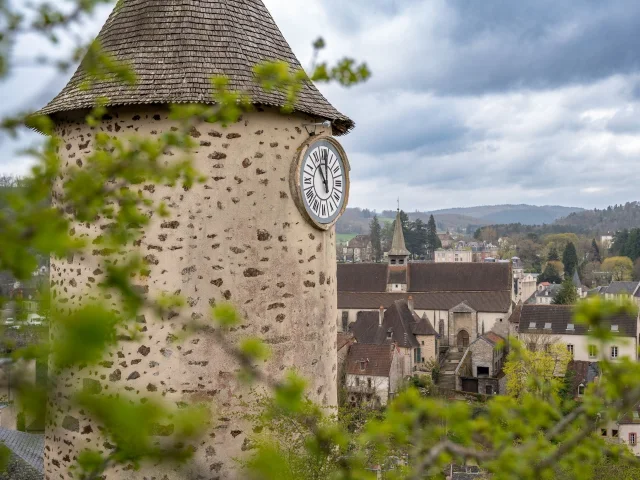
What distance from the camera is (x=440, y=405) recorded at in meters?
2.23

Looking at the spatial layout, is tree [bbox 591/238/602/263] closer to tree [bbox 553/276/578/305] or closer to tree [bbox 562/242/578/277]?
tree [bbox 562/242/578/277]

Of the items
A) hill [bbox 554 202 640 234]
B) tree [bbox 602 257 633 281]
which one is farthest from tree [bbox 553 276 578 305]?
hill [bbox 554 202 640 234]

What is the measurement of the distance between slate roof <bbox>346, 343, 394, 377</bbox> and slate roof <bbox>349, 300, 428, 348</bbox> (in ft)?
18.6

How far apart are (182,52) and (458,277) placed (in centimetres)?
4556

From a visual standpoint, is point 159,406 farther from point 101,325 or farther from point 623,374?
point 623,374

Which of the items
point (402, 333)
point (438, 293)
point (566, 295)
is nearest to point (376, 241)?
point (566, 295)

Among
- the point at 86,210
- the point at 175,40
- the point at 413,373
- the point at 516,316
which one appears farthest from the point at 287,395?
the point at 516,316

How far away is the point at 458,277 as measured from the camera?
1921 inches

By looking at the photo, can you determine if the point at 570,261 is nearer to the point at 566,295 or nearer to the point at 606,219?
the point at 566,295

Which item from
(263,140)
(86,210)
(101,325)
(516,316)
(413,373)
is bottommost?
Answer: (413,373)

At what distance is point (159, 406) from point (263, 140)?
402 centimetres

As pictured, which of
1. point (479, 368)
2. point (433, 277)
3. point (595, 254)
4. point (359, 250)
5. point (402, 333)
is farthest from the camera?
point (359, 250)

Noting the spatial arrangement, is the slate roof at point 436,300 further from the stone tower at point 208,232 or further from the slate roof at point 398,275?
the stone tower at point 208,232

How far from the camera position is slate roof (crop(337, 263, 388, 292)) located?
49.5 metres
